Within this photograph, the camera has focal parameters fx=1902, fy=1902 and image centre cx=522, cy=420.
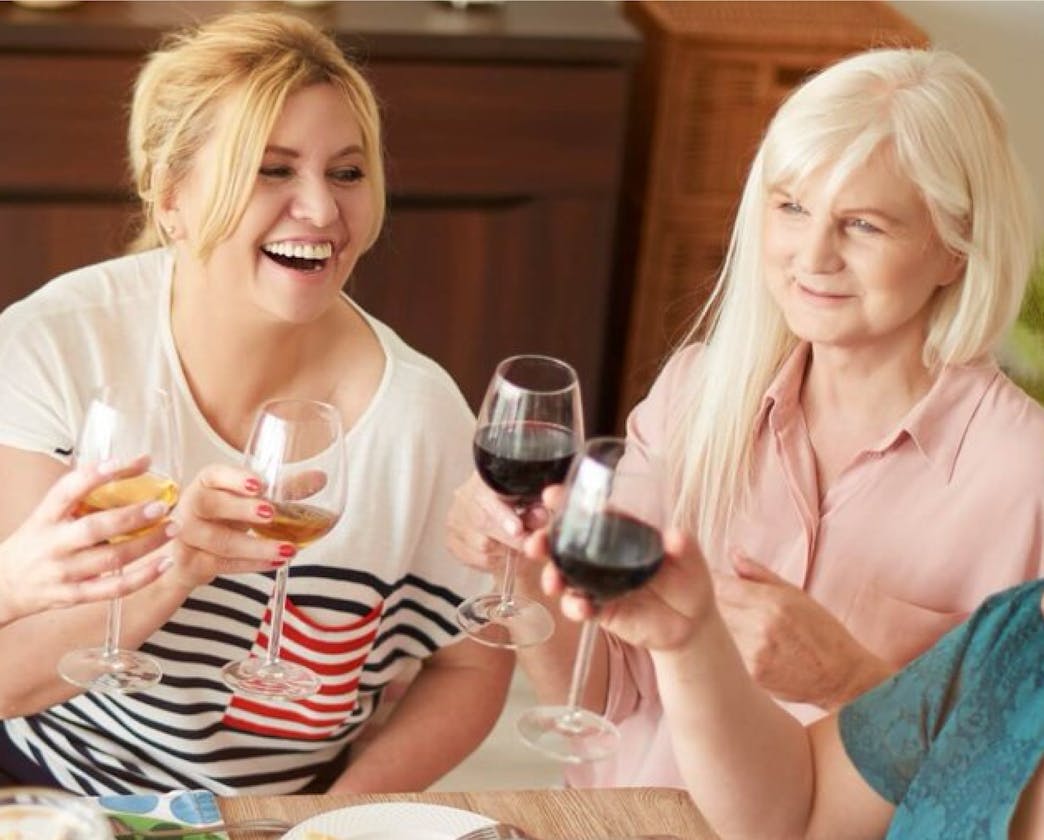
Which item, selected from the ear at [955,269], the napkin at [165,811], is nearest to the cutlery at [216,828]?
the napkin at [165,811]

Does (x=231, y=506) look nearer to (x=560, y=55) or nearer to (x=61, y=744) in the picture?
(x=61, y=744)

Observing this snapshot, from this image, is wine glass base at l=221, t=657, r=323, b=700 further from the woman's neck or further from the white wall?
the white wall

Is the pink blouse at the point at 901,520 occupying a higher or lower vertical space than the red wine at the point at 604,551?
lower

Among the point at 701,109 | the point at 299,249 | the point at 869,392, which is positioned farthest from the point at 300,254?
the point at 701,109

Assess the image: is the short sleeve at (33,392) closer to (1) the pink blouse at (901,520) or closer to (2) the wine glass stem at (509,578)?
(2) the wine glass stem at (509,578)

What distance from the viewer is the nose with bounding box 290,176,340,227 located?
213 cm

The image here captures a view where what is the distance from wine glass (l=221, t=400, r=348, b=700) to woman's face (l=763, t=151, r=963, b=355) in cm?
61

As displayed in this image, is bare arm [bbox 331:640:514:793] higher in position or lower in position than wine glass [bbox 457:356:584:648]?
lower

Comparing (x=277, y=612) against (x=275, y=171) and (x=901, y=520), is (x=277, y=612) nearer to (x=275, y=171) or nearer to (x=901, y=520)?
(x=275, y=171)

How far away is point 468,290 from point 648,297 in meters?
0.40

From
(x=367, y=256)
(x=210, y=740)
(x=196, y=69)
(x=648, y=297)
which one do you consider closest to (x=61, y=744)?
(x=210, y=740)

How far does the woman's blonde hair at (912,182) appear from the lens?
2.08 metres

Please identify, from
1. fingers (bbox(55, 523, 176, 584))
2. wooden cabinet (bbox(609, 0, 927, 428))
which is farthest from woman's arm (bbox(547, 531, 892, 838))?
wooden cabinet (bbox(609, 0, 927, 428))

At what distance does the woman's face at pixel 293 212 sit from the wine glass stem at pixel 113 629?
0.43m
